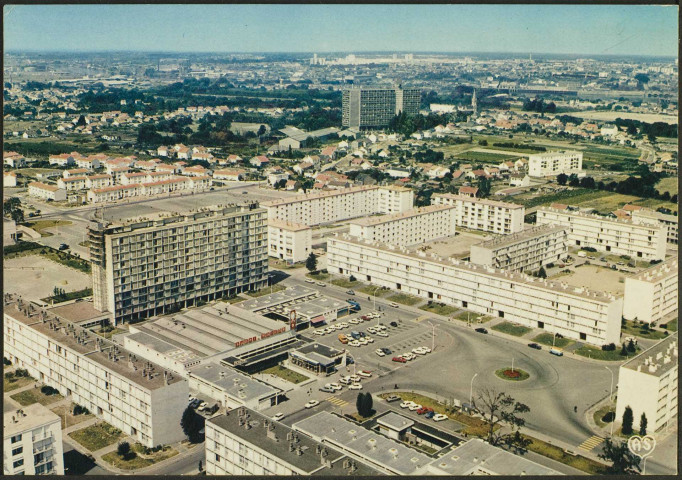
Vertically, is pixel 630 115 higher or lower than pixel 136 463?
higher

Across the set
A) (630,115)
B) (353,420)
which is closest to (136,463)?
(353,420)

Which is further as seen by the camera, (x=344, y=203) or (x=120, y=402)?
(x=344, y=203)

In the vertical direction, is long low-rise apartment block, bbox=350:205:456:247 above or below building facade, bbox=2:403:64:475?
above

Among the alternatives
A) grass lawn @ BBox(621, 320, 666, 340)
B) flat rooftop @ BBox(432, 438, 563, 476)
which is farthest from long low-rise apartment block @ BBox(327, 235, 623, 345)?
flat rooftop @ BBox(432, 438, 563, 476)

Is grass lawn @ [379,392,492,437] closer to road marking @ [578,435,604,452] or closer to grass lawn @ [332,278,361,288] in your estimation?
road marking @ [578,435,604,452]

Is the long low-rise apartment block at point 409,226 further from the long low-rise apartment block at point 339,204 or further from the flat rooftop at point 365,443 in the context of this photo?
the flat rooftop at point 365,443

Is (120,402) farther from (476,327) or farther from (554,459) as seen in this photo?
(476,327)
